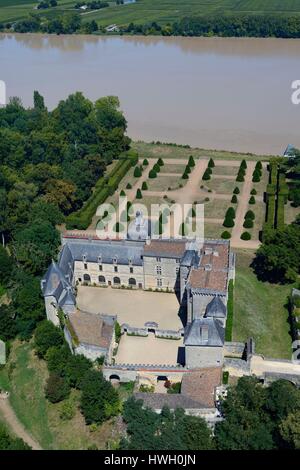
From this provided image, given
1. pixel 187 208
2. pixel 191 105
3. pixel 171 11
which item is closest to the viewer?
pixel 187 208

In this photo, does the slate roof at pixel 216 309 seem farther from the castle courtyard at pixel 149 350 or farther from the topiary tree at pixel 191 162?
the topiary tree at pixel 191 162

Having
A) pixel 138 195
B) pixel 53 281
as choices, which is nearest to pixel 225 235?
pixel 138 195

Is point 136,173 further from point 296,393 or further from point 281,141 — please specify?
point 296,393

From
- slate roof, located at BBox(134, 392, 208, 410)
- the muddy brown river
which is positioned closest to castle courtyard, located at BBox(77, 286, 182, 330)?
Result: slate roof, located at BBox(134, 392, 208, 410)

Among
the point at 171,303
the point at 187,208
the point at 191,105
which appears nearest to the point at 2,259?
the point at 171,303

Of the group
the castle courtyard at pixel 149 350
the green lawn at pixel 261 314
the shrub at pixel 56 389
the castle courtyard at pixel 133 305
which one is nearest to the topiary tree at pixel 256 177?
the green lawn at pixel 261 314
